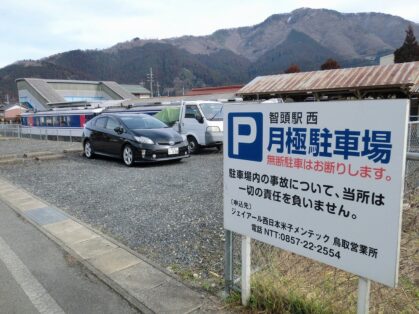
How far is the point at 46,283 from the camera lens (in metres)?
3.28

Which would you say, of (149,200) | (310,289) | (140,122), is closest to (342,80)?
(140,122)

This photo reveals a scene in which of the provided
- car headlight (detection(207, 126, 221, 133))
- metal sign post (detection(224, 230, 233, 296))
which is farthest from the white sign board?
car headlight (detection(207, 126, 221, 133))

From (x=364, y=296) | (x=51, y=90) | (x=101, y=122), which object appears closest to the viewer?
(x=364, y=296)

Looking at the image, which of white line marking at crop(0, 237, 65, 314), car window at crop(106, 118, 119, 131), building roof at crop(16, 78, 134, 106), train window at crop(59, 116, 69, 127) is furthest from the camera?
building roof at crop(16, 78, 134, 106)

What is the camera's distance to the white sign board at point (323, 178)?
1870mm

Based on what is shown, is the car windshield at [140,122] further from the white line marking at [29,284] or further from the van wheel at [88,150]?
the white line marking at [29,284]

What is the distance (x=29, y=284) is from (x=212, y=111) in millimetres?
9350

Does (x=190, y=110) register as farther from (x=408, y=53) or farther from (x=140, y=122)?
(x=408, y=53)

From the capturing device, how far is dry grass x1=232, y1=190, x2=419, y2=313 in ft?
8.56

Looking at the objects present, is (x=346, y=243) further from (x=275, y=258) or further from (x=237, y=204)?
(x=275, y=258)

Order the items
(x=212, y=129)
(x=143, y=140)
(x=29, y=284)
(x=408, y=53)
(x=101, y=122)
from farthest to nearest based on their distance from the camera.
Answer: (x=408, y=53)
(x=212, y=129)
(x=101, y=122)
(x=143, y=140)
(x=29, y=284)

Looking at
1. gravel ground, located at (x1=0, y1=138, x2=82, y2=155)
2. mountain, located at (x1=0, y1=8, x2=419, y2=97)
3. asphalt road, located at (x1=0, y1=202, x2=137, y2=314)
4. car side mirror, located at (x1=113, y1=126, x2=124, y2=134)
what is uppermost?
mountain, located at (x1=0, y1=8, x2=419, y2=97)

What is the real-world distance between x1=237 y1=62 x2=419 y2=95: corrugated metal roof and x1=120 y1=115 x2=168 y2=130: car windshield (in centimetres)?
1237

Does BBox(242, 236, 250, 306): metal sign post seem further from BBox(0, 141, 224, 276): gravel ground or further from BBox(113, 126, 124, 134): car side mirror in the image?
BBox(113, 126, 124, 134): car side mirror
